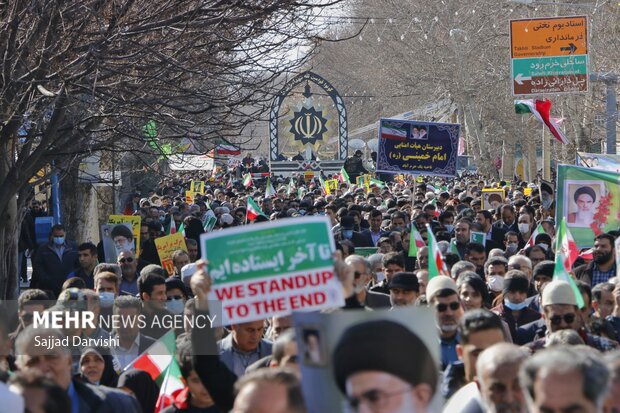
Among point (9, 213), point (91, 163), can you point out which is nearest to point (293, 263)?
point (9, 213)

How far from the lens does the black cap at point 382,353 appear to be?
409 cm

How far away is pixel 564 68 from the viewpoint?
27.2 meters

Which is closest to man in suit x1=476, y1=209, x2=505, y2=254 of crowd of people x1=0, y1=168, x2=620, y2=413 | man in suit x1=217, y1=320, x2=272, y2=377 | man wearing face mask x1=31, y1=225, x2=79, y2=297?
crowd of people x1=0, y1=168, x2=620, y2=413

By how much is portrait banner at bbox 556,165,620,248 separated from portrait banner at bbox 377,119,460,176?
26.0 feet

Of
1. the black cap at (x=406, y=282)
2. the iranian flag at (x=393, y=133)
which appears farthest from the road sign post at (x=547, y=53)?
the black cap at (x=406, y=282)

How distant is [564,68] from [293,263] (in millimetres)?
22629

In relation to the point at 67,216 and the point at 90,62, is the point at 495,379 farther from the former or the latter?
the point at 67,216

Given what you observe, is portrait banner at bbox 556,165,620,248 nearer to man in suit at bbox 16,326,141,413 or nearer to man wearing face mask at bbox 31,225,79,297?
man wearing face mask at bbox 31,225,79,297

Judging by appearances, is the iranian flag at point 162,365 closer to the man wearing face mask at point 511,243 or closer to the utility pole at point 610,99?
the man wearing face mask at point 511,243

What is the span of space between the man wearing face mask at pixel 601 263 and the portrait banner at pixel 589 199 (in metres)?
0.58

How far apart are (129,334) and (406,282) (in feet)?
6.31

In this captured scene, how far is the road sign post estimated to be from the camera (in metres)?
27.0

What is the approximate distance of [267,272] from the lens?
535 cm

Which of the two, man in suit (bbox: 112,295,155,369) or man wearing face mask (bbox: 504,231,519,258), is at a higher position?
man wearing face mask (bbox: 504,231,519,258)
